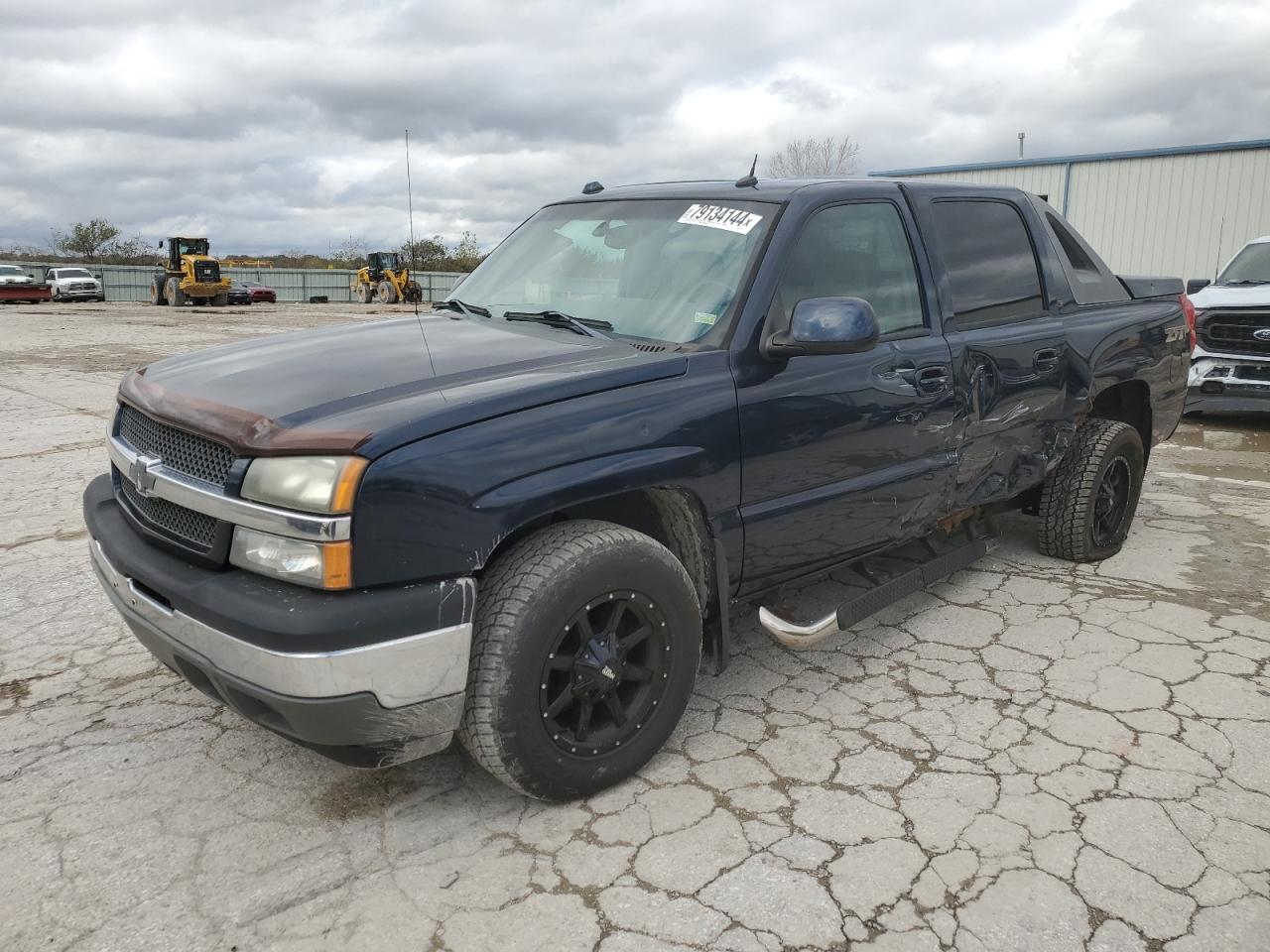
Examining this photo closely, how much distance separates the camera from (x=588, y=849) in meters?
2.50

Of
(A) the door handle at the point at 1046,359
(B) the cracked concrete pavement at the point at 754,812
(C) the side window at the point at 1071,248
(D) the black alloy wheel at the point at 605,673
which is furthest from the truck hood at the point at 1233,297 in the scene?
(D) the black alloy wheel at the point at 605,673

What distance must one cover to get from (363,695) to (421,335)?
1.40 m

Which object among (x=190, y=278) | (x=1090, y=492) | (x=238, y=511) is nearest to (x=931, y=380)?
(x=1090, y=492)

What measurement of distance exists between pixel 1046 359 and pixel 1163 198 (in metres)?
19.3

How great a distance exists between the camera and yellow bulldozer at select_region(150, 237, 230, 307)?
34.2 m

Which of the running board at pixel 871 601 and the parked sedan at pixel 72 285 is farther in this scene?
the parked sedan at pixel 72 285

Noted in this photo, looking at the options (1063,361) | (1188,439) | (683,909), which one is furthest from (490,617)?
(1188,439)

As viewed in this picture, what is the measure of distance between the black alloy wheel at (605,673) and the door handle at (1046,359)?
222 centimetres

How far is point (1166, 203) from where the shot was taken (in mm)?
20062

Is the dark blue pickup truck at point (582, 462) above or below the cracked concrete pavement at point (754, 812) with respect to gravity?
above

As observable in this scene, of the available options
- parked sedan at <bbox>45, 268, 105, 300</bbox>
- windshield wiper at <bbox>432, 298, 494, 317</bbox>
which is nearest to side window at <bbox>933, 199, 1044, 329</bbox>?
windshield wiper at <bbox>432, 298, 494, 317</bbox>

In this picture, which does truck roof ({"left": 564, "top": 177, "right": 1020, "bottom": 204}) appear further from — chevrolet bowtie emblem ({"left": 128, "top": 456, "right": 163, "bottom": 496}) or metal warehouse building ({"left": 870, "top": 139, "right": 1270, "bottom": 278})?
metal warehouse building ({"left": 870, "top": 139, "right": 1270, "bottom": 278})

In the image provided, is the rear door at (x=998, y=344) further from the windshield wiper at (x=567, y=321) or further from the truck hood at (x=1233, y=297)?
the truck hood at (x=1233, y=297)

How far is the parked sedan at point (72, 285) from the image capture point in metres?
38.9
